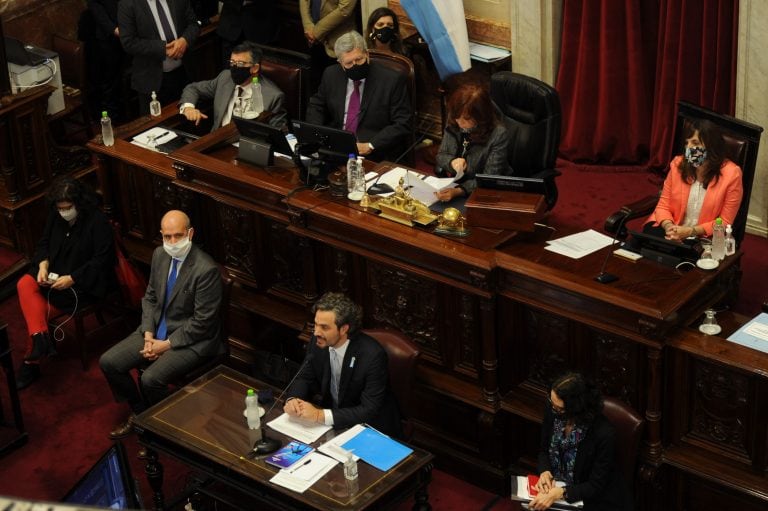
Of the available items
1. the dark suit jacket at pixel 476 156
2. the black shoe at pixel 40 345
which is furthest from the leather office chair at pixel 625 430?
the black shoe at pixel 40 345

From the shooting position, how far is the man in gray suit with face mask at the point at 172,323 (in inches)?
239

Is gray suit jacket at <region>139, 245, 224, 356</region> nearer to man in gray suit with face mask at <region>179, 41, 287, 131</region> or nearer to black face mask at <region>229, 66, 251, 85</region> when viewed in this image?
man in gray suit with face mask at <region>179, 41, 287, 131</region>

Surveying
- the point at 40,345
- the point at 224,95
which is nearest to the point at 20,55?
the point at 224,95

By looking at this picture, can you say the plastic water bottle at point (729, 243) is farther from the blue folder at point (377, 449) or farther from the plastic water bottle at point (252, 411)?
the plastic water bottle at point (252, 411)

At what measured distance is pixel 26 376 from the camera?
6.97 metres

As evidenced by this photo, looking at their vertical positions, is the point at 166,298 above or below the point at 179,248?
below

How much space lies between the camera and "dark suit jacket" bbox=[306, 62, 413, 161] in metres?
6.92

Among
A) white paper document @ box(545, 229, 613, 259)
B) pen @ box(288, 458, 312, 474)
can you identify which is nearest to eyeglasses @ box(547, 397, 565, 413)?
white paper document @ box(545, 229, 613, 259)

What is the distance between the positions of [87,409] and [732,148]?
3.81 m

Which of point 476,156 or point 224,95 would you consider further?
point 224,95

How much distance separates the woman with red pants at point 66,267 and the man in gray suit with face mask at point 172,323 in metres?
0.63

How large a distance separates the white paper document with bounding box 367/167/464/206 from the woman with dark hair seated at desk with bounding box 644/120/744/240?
1.10 m

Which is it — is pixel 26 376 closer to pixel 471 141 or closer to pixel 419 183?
pixel 419 183

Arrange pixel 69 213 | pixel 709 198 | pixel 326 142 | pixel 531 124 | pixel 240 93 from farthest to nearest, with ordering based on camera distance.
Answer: pixel 240 93 < pixel 69 213 < pixel 531 124 < pixel 326 142 < pixel 709 198
